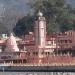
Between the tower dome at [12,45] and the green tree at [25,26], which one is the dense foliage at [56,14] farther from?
the tower dome at [12,45]

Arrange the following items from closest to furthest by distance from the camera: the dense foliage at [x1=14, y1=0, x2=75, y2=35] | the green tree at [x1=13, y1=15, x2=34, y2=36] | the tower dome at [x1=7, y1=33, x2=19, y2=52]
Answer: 1. the tower dome at [x1=7, y1=33, x2=19, y2=52]
2. the dense foliage at [x1=14, y1=0, x2=75, y2=35]
3. the green tree at [x1=13, y1=15, x2=34, y2=36]

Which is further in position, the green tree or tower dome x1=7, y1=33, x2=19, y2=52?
the green tree

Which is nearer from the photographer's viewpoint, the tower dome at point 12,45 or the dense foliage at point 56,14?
the tower dome at point 12,45

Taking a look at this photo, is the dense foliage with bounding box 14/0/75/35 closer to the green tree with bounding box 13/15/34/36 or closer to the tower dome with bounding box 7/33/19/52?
the green tree with bounding box 13/15/34/36

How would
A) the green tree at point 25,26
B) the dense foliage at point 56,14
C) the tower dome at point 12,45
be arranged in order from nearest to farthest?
the tower dome at point 12,45, the dense foliage at point 56,14, the green tree at point 25,26

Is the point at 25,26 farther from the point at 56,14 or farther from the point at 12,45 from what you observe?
the point at 12,45

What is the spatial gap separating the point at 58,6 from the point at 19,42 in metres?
17.3

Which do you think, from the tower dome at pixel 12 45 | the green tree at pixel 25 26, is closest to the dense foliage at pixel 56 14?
the green tree at pixel 25 26

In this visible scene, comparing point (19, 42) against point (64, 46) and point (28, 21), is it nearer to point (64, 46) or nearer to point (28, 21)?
point (64, 46)

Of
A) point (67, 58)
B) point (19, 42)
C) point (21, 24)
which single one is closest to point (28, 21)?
point (21, 24)

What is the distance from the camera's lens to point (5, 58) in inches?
2830

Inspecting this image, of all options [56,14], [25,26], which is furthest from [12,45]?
[25,26]

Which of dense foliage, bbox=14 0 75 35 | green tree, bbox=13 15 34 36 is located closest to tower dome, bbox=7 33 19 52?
dense foliage, bbox=14 0 75 35

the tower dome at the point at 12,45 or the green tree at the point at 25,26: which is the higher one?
the green tree at the point at 25,26
